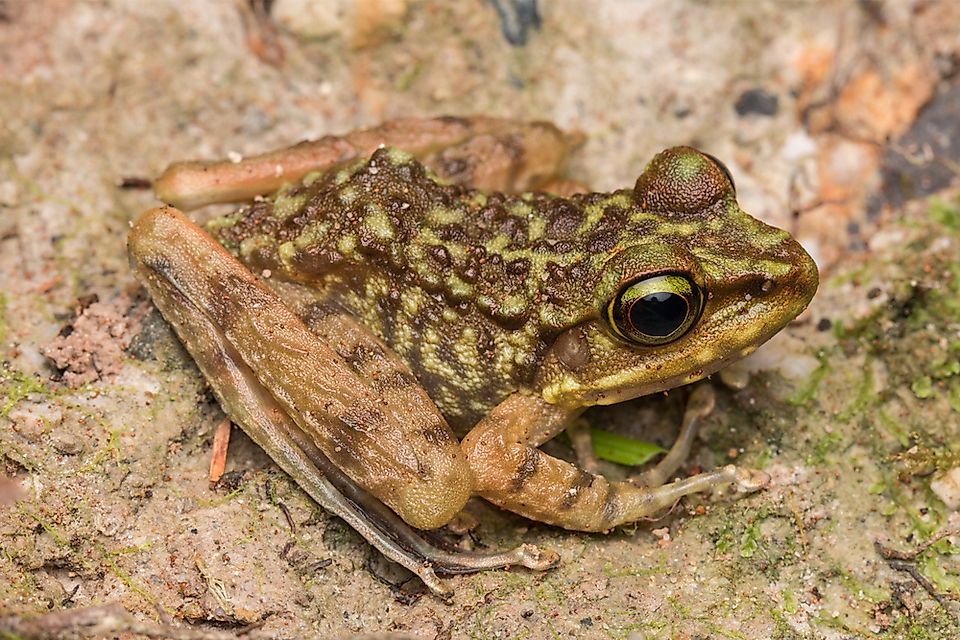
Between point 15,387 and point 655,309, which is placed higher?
point 655,309

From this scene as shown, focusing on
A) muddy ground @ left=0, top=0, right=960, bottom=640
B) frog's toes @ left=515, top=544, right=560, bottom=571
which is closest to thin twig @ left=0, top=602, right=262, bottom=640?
muddy ground @ left=0, top=0, right=960, bottom=640

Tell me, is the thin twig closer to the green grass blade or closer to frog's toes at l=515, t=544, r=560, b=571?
frog's toes at l=515, t=544, r=560, b=571

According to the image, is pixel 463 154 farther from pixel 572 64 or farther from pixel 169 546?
pixel 169 546

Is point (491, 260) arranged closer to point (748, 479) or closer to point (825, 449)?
point (748, 479)

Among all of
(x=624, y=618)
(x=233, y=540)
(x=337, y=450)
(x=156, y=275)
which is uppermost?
(x=156, y=275)

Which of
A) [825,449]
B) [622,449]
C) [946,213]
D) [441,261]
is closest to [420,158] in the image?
[441,261]

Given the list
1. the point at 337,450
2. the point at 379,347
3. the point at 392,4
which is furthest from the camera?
the point at 392,4

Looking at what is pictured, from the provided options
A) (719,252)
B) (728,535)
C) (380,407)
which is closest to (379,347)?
(380,407)
